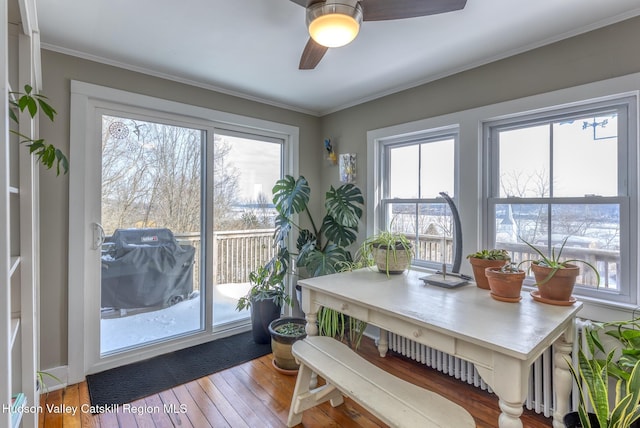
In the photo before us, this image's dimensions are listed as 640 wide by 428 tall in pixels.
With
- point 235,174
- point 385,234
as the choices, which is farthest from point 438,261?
point 235,174

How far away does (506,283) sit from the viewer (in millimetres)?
1480

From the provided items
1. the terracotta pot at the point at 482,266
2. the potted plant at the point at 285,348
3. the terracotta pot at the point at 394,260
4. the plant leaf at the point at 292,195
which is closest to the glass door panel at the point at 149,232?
the plant leaf at the point at 292,195

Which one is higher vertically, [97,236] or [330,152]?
[330,152]

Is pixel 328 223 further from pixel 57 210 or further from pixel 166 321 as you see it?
pixel 57 210

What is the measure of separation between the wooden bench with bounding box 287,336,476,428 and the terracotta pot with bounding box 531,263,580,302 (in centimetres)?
70

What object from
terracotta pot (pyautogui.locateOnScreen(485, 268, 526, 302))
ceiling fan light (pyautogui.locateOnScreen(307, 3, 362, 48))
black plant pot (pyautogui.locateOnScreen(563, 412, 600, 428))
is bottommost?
black plant pot (pyautogui.locateOnScreen(563, 412, 600, 428))

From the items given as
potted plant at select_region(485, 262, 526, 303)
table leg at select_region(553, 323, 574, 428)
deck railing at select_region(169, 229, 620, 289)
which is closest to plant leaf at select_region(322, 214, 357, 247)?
deck railing at select_region(169, 229, 620, 289)

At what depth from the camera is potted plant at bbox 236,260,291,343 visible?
278cm

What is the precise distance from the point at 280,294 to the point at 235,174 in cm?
122

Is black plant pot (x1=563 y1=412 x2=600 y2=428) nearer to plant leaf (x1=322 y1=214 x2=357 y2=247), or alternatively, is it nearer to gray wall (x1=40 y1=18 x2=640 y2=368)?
gray wall (x1=40 y1=18 x2=640 y2=368)

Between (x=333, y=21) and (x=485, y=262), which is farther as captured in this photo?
(x=485, y=262)

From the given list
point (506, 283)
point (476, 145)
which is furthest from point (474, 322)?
point (476, 145)

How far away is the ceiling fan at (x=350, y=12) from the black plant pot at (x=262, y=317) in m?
2.19

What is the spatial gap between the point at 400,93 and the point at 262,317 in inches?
92.1
